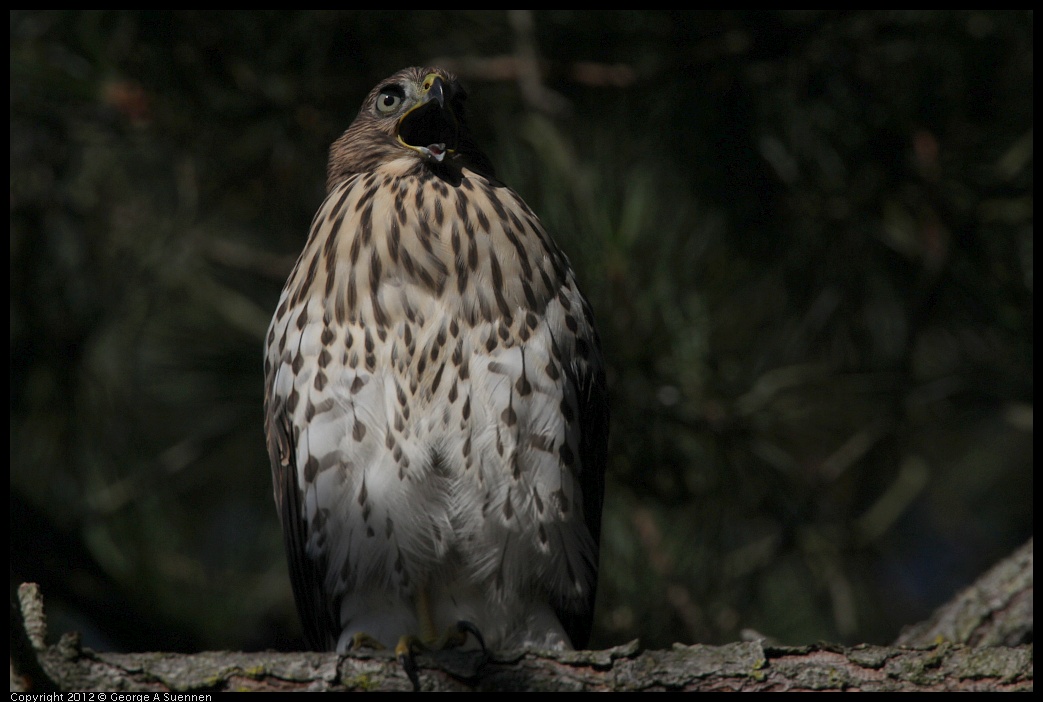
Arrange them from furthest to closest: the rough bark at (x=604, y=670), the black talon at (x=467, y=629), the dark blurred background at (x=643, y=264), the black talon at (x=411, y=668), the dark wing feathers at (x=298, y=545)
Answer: the dark blurred background at (x=643, y=264) → the dark wing feathers at (x=298, y=545) → the black talon at (x=467, y=629) → the black talon at (x=411, y=668) → the rough bark at (x=604, y=670)

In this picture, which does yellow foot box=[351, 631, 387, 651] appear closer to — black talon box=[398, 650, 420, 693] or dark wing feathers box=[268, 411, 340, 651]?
dark wing feathers box=[268, 411, 340, 651]

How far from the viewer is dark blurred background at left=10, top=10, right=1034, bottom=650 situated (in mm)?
4777

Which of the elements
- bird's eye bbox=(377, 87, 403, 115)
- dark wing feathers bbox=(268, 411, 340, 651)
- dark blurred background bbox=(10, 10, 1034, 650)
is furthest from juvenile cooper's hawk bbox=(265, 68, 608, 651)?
dark blurred background bbox=(10, 10, 1034, 650)

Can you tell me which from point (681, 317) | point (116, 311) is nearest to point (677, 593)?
point (681, 317)

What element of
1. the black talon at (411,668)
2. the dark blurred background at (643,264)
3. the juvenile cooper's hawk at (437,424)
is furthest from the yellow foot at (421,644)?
the dark blurred background at (643,264)

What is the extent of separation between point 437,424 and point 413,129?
130 cm

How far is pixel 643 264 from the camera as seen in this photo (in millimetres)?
4770

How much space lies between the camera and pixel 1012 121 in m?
4.93

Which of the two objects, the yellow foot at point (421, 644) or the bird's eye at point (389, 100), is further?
the bird's eye at point (389, 100)

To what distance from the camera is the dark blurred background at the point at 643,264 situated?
4.78 metres

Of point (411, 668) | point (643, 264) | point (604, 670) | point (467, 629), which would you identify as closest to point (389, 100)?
point (643, 264)

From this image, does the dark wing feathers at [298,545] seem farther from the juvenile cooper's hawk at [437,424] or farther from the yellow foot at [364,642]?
the yellow foot at [364,642]

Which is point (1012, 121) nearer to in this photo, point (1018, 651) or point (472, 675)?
point (1018, 651)

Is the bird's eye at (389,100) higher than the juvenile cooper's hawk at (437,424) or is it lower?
higher
